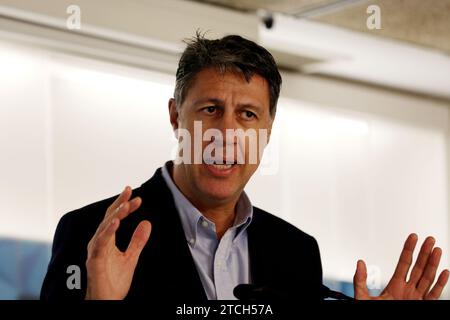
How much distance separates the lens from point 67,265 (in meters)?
1.71

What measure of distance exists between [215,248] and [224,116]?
0.25 meters

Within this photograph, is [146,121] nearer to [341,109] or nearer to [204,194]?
[341,109]

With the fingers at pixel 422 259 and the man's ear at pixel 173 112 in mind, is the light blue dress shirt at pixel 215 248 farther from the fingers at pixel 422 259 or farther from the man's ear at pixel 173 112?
the fingers at pixel 422 259

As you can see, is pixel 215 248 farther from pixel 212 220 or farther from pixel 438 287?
pixel 438 287

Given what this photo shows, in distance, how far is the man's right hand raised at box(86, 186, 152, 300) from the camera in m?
1.45

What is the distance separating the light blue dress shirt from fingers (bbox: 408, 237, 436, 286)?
1.02 feet

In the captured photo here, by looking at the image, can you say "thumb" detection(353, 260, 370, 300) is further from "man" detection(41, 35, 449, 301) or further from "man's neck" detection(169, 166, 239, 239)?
"man's neck" detection(169, 166, 239, 239)

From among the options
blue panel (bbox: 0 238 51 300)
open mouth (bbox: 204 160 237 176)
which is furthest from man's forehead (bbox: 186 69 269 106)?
blue panel (bbox: 0 238 51 300)

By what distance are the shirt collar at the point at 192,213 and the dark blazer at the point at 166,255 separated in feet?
0.04

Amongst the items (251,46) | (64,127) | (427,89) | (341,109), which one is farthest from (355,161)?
(251,46)

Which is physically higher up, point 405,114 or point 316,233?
point 405,114

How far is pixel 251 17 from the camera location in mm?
2748

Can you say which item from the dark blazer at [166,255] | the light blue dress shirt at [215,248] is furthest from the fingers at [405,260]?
the light blue dress shirt at [215,248]
